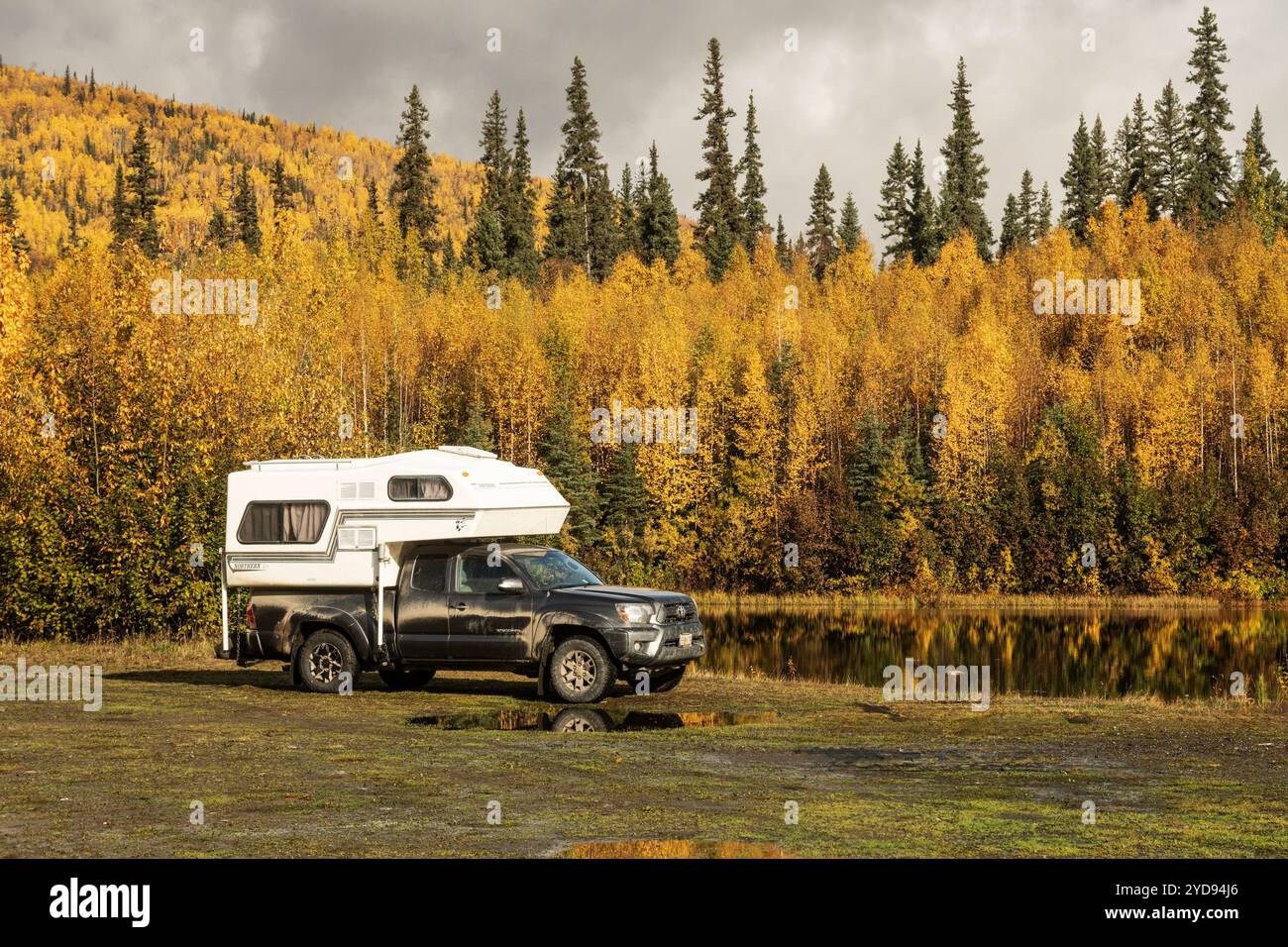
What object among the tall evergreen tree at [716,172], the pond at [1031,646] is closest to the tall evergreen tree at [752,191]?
the tall evergreen tree at [716,172]

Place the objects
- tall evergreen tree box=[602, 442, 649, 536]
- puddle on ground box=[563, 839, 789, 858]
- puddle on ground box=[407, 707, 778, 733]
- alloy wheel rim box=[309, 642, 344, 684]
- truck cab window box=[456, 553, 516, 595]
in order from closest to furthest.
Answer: puddle on ground box=[563, 839, 789, 858] < puddle on ground box=[407, 707, 778, 733] < truck cab window box=[456, 553, 516, 595] < alloy wheel rim box=[309, 642, 344, 684] < tall evergreen tree box=[602, 442, 649, 536]

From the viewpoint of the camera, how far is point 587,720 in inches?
655

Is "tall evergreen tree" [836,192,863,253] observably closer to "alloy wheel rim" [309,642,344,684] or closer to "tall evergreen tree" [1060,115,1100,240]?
"tall evergreen tree" [1060,115,1100,240]

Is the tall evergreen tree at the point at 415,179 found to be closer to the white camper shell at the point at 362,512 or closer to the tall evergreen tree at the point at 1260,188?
the tall evergreen tree at the point at 1260,188

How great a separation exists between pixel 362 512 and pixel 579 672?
413 cm

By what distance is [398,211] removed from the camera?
11900 centimetres

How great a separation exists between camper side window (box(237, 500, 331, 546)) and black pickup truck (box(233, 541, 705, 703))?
86 centimetres

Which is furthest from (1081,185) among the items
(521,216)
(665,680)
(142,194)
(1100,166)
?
(665,680)

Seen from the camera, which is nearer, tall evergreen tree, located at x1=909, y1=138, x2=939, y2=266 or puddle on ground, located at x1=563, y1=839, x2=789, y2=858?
puddle on ground, located at x1=563, y1=839, x2=789, y2=858

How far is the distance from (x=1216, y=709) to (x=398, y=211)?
4277 inches

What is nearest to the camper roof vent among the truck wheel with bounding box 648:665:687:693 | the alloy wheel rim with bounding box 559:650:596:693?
the alloy wheel rim with bounding box 559:650:596:693

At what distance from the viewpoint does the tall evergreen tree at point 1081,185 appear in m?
123

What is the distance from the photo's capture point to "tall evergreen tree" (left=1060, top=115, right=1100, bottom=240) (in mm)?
123250
